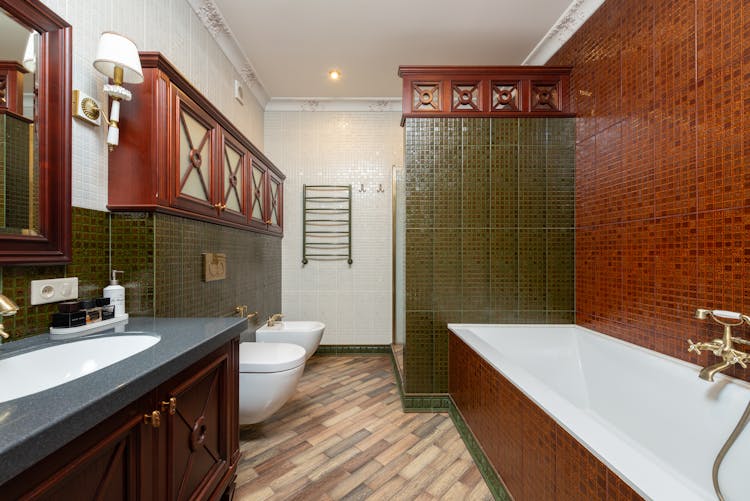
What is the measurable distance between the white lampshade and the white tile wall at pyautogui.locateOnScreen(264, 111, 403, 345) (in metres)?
2.11

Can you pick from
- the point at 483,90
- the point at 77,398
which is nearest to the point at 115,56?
the point at 77,398

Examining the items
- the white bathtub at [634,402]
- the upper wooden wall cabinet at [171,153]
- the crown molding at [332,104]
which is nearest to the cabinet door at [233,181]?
the upper wooden wall cabinet at [171,153]

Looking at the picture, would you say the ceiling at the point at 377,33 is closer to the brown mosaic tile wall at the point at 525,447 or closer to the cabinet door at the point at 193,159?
the cabinet door at the point at 193,159

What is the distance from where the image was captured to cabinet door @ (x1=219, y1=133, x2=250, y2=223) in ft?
6.43

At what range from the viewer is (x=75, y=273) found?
3.89ft

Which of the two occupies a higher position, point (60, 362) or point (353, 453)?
point (60, 362)

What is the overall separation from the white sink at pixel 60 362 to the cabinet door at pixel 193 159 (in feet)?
2.13

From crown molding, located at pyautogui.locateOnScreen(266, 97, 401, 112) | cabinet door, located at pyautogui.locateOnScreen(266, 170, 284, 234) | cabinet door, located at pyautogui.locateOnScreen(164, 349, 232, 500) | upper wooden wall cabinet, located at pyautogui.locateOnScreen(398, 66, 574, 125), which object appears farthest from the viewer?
crown molding, located at pyautogui.locateOnScreen(266, 97, 401, 112)

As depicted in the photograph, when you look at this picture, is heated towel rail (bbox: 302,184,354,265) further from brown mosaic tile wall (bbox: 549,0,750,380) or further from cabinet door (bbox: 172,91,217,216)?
brown mosaic tile wall (bbox: 549,0,750,380)

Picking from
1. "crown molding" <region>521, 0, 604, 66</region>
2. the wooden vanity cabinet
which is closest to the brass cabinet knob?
the wooden vanity cabinet

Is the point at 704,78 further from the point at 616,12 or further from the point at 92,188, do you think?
the point at 92,188

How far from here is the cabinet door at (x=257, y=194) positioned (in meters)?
2.41

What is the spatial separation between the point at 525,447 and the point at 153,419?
1.18 metres

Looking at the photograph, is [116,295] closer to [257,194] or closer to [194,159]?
[194,159]
